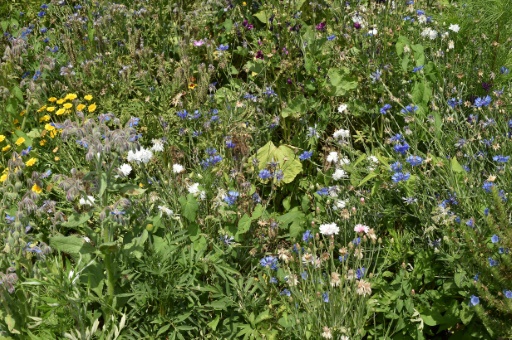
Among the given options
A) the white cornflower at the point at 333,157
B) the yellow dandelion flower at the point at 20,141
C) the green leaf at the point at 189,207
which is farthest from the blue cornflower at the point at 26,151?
the white cornflower at the point at 333,157

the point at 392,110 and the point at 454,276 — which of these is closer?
the point at 454,276

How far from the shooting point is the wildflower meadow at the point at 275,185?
2.66m

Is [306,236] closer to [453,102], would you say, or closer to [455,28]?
[453,102]

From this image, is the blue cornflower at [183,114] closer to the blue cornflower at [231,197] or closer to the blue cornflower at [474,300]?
the blue cornflower at [231,197]

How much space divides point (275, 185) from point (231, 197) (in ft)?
2.00

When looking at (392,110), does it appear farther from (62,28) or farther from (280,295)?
(62,28)

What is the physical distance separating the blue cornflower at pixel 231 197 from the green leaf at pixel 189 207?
6.1 inches

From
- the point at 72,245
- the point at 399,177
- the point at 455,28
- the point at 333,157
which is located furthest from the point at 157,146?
the point at 455,28

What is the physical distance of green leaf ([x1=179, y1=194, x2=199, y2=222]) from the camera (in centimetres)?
289

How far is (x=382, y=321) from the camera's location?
285cm

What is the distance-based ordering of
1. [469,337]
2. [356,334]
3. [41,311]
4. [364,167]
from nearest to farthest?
1. [356,334]
2. [469,337]
3. [41,311]
4. [364,167]

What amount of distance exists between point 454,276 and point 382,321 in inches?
17.2

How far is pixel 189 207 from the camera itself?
2.89 m

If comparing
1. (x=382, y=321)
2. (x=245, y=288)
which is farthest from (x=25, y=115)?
(x=382, y=321)
